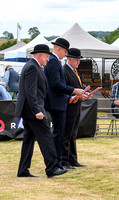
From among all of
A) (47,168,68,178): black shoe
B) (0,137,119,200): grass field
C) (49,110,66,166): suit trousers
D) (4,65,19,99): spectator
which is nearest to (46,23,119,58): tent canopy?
(4,65,19,99): spectator

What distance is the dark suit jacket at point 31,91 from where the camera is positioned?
622cm

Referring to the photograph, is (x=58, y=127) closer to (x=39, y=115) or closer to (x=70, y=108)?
(x=70, y=108)

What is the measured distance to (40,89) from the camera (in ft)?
21.0

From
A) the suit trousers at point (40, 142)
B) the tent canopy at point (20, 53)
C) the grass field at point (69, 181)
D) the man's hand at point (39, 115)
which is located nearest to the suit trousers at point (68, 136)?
the grass field at point (69, 181)

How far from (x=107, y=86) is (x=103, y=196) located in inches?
732

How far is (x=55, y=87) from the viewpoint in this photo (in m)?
6.71

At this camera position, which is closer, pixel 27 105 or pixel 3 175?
pixel 27 105

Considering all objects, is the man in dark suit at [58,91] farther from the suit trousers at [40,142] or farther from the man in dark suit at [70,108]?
the suit trousers at [40,142]

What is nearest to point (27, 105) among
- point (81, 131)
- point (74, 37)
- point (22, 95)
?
point (22, 95)

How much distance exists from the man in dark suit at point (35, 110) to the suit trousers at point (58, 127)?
369 mm

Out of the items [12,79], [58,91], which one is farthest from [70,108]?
[12,79]

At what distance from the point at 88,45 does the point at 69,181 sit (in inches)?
483

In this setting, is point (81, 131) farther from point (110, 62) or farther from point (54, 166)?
point (110, 62)

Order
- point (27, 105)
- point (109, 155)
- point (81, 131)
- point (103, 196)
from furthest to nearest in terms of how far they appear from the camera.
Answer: point (81, 131)
point (109, 155)
point (27, 105)
point (103, 196)
